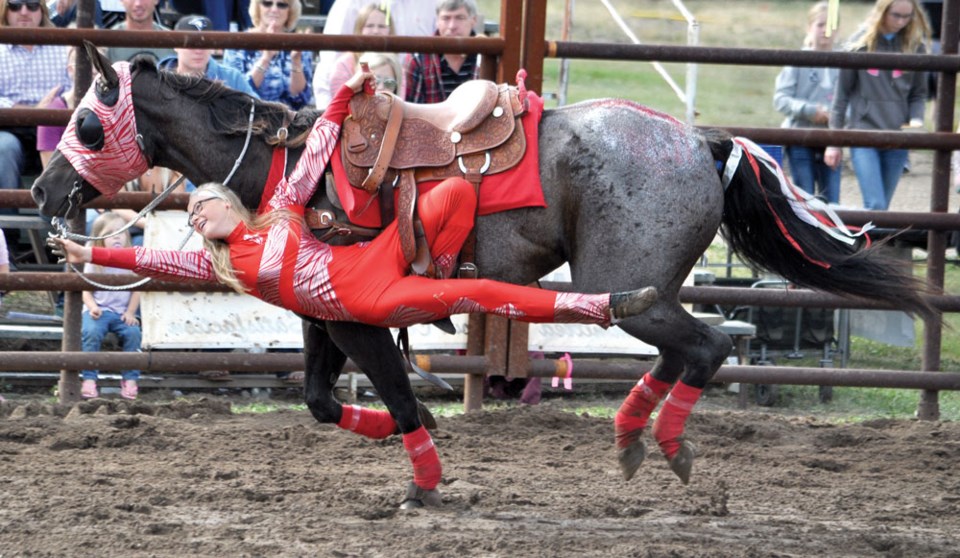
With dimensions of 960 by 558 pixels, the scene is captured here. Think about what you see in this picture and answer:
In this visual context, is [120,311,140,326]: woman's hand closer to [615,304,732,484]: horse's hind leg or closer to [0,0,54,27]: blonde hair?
[0,0,54,27]: blonde hair

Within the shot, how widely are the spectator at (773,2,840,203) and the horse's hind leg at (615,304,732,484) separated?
277 cm

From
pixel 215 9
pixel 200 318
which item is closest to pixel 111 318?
pixel 200 318

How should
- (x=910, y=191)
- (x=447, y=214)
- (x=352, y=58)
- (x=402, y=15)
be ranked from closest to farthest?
1. (x=447, y=214)
2. (x=352, y=58)
3. (x=402, y=15)
4. (x=910, y=191)

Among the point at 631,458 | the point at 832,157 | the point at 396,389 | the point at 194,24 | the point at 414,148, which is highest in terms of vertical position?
the point at 194,24

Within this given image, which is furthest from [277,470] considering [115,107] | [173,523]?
[115,107]

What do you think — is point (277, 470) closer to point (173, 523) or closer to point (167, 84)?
point (173, 523)

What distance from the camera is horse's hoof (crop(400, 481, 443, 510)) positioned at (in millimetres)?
4328

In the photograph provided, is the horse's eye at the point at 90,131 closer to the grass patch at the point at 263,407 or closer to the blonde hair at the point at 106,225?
the grass patch at the point at 263,407

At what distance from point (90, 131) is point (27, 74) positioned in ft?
8.94

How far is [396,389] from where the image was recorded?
429cm

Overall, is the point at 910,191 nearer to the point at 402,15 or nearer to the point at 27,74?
the point at 402,15

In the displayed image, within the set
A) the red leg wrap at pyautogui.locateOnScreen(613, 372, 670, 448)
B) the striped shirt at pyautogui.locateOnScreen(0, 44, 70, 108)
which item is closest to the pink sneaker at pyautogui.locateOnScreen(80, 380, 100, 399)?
the striped shirt at pyautogui.locateOnScreen(0, 44, 70, 108)

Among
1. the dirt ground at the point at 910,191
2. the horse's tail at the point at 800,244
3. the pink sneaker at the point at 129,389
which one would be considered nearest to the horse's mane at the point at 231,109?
the horse's tail at the point at 800,244

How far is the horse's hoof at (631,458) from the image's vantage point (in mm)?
4574
